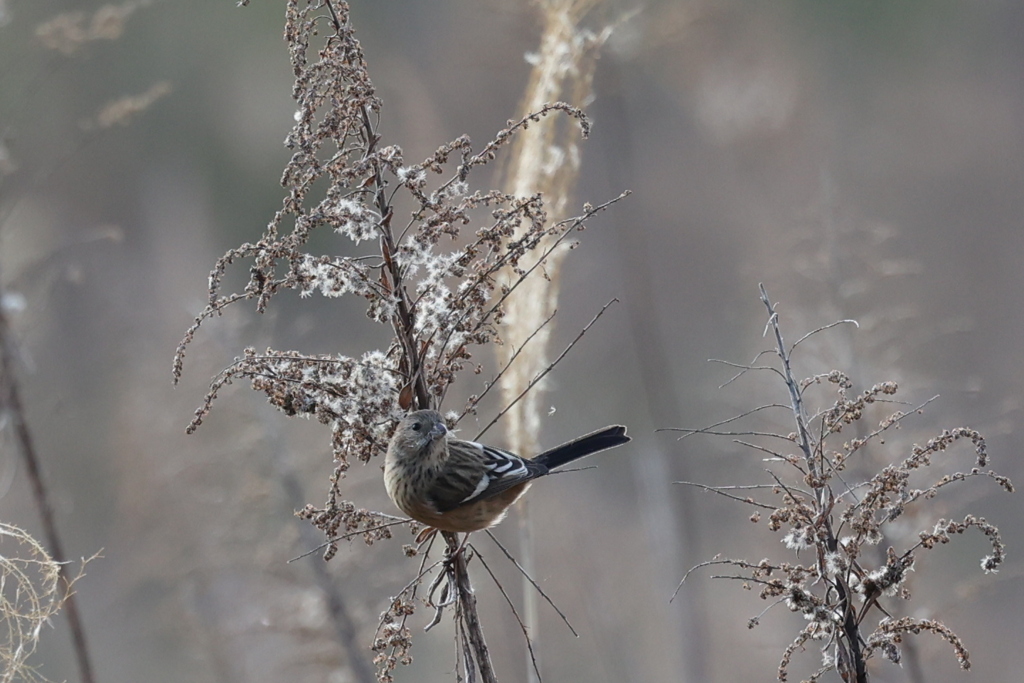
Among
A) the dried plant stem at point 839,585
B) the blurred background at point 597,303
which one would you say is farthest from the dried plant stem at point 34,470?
the dried plant stem at point 839,585

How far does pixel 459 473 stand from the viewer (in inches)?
126

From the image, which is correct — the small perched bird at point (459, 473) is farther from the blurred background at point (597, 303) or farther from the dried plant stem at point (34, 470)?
the blurred background at point (597, 303)

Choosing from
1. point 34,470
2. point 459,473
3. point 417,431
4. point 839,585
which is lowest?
point 839,585

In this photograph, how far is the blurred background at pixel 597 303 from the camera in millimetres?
6543

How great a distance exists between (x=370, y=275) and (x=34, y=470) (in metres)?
2.02

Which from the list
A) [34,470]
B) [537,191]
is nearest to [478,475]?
[537,191]

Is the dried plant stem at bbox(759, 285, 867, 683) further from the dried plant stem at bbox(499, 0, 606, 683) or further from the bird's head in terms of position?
the dried plant stem at bbox(499, 0, 606, 683)

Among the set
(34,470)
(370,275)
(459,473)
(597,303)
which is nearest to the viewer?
(370,275)

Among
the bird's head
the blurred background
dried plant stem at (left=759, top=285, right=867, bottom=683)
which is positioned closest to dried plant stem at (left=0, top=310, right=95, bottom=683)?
the blurred background

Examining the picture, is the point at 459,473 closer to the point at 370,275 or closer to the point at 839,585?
the point at 370,275

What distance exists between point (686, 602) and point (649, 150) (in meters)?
7.77

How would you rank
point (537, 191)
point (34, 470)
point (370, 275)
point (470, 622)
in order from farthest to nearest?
point (34, 470) → point (537, 191) → point (370, 275) → point (470, 622)

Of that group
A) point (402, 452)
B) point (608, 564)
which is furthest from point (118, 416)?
point (402, 452)

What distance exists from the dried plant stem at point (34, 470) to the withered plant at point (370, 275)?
68.1 inches
